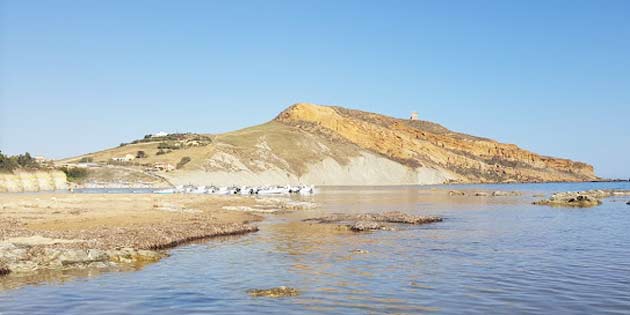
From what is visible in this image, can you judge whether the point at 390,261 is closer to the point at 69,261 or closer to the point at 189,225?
the point at 69,261

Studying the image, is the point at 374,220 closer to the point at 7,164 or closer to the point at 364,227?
the point at 364,227

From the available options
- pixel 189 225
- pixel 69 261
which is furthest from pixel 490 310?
pixel 189 225

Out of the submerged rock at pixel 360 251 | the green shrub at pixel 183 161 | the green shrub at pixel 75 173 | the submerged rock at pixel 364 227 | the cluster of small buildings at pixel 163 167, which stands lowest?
the submerged rock at pixel 360 251

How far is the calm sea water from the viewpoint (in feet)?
46.9

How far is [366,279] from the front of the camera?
59.2 feet

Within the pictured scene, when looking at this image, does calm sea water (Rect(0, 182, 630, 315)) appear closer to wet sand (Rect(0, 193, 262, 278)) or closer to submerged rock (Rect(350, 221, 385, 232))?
wet sand (Rect(0, 193, 262, 278))

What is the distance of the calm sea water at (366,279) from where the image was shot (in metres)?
14.3

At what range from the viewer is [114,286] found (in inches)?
661

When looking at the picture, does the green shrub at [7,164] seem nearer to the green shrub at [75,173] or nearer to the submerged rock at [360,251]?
the green shrub at [75,173]

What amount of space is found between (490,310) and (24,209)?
38.5 metres

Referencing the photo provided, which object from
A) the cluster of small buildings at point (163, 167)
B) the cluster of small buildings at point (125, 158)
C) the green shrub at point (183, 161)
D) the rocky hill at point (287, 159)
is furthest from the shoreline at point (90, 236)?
the cluster of small buildings at point (125, 158)

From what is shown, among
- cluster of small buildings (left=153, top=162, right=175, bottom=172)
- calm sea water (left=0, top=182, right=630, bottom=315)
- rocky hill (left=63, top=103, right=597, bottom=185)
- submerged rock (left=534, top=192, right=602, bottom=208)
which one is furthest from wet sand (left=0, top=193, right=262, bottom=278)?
cluster of small buildings (left=153, top=162, right=175, bottom=172)

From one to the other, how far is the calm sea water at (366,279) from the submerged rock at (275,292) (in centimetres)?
36

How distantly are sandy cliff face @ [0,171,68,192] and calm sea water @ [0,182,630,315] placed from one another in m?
71.4
